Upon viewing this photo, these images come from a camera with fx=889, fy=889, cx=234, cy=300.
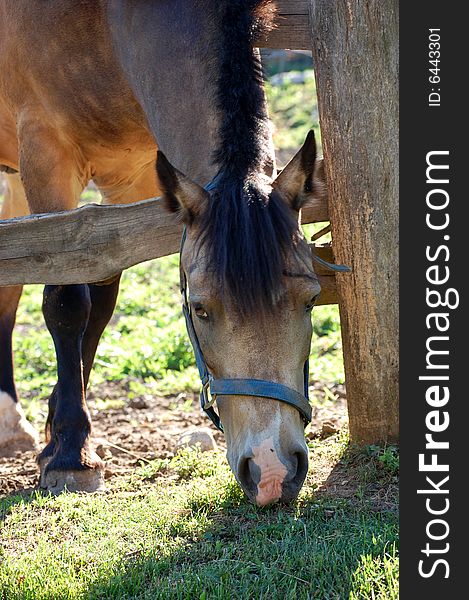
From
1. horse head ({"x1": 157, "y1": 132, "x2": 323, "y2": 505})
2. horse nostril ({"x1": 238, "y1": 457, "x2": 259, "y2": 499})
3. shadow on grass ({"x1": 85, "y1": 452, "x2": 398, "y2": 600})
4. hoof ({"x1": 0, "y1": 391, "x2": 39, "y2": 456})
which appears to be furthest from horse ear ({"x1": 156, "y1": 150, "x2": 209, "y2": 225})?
hoof ({"x1": 0, "y1": 391, "x2": 39, "y2": 456})

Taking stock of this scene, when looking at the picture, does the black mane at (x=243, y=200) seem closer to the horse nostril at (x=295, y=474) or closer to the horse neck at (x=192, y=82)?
the horse neck at (x=192, y=82)

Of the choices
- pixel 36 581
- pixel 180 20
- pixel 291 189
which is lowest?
pixel 36 581

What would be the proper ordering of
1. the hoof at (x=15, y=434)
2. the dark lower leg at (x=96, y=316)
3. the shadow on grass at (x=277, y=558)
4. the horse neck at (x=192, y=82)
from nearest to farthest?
Result: the shadow on grass at (x=277, y=558) < the horse neck at (x=192, y=82) < the dark lower leg at (x=96, y=316) < the hoof at (x=15, y=434)

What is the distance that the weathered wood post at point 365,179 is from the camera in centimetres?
350

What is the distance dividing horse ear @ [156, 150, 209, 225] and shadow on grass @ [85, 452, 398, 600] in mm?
1132

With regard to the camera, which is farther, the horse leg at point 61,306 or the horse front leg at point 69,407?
the horse leg at point 61,306

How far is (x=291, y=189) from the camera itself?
10.3 feet

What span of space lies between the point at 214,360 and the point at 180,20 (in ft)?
5.29

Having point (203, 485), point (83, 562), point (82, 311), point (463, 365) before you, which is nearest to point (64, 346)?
point (82, 311)

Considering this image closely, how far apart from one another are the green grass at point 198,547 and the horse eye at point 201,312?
2.58 feet

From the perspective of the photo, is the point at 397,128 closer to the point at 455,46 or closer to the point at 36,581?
the point at 455,46

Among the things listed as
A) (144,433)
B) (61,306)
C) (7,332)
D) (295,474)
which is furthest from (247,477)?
(7,332)

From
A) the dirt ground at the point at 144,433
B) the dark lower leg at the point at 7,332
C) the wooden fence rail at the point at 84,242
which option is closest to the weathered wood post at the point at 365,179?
the dirt ground at the point at 144,433

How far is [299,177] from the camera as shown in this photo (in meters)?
3.13
